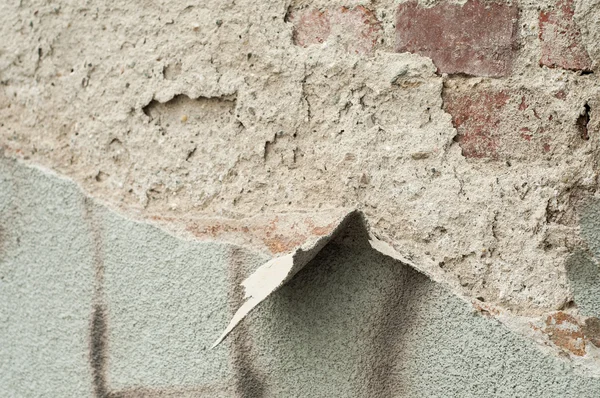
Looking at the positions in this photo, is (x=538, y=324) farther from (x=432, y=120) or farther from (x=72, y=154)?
(x=72, y=154)

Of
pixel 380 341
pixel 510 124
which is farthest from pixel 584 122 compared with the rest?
pixel 380 341

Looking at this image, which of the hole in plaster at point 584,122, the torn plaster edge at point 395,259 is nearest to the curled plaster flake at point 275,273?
the torn plaster edge at point 395,259

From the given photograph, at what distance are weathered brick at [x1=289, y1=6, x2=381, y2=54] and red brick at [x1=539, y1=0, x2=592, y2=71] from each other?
0.18 meters

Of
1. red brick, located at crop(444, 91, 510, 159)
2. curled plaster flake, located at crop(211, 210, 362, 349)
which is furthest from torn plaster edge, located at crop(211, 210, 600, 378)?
red brick, located at crop(444, 91, 510, 159)

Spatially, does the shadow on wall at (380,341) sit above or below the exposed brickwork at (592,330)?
below

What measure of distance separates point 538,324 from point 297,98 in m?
0.37

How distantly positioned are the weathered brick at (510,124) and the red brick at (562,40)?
4 cm

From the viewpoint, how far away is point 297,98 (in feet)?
2.94

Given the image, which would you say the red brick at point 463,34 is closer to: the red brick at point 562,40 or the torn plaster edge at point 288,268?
the red brick at point 562,40

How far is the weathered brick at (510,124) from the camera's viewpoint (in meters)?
0.79

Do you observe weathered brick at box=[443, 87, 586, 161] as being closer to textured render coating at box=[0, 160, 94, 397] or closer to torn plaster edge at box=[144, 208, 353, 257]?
torn plaster edge at box=[144, 208, 353, 257]

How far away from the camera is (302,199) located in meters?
0.90

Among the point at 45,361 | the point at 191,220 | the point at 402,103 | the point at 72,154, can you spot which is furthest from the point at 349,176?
the point at 45,361

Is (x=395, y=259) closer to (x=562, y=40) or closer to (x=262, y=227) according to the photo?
(x=262, y=227)
